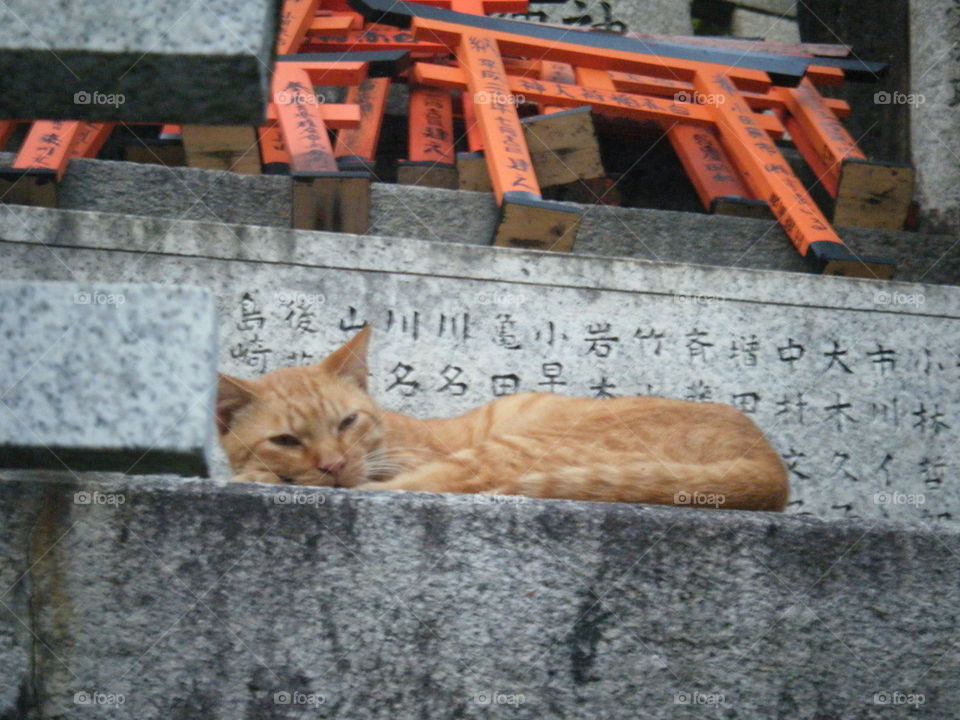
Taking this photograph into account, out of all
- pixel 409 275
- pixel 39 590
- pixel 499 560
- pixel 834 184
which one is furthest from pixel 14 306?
pixel 834 184

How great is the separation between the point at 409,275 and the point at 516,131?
3.03 feet

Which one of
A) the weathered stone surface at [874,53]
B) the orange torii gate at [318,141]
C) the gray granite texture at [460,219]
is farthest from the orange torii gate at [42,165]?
the weathered stone surface at [874,53]

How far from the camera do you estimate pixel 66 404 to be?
196cm

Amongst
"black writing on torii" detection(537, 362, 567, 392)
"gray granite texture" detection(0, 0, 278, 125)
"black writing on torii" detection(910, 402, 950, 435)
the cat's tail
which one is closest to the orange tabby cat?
the cat's tail

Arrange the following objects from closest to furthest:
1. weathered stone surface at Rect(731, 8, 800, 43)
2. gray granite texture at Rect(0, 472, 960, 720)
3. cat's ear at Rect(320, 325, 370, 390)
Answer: gray granite texture at Rect(0, 472, 960, 720)
cat's ear at Rect(320, 325, 370, 390)
weathered stone surface at Rect(731, 8, 800, 43)

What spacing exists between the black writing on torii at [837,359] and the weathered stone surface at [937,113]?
152 cm

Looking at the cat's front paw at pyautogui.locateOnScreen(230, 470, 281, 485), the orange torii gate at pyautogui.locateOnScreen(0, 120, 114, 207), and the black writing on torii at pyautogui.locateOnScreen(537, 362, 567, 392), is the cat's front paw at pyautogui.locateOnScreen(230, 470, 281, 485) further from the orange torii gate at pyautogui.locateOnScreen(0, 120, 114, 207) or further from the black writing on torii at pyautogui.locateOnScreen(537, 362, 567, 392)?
the orange torii gate at pyautogui.locateOnScreen(0, 120, 114, 207)

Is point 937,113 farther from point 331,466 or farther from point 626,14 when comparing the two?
point 331,466

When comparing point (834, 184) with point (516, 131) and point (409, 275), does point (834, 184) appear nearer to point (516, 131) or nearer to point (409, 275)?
point (516, 131)

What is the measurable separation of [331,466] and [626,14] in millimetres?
5587

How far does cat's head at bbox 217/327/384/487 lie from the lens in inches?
136

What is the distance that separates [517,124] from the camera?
14.9 ft

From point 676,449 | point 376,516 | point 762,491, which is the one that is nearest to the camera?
point 376,516

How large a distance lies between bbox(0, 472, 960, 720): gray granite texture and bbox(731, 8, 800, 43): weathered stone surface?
26.4 feet
